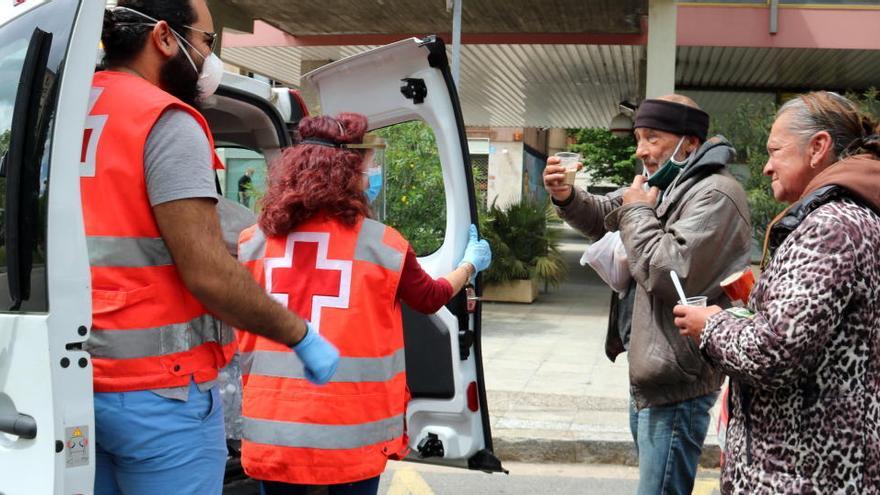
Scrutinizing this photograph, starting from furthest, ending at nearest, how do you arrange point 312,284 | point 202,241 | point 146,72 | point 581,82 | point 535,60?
point 581,82
point 535,60
point 312,284
point 146,72
point 202,241

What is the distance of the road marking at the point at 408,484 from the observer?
18.7 feet

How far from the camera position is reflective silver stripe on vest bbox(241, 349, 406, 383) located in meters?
2.95

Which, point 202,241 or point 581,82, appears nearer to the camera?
point 202,241

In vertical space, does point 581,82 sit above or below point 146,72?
above

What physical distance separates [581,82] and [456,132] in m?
15.1

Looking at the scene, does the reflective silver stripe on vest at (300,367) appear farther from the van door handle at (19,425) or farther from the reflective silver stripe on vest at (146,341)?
the van door handle at (19,425)

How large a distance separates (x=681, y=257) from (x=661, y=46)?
9.30 meters

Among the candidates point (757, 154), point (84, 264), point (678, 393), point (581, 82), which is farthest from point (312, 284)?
point (581, 82)

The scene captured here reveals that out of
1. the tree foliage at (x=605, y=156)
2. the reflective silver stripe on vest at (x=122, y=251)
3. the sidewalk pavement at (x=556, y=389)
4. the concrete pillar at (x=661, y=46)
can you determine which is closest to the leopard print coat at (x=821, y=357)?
the reflective silver stripe on vest at (x=122, y=251)

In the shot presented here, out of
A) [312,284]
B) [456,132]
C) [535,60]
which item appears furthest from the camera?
[535,60]

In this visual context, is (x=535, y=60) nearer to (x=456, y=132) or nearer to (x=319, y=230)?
(x=456, y=132)

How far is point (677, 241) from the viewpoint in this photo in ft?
10.5

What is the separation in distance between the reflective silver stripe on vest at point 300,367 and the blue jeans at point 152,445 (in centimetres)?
65

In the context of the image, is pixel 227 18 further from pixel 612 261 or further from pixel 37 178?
pixel 37 178
